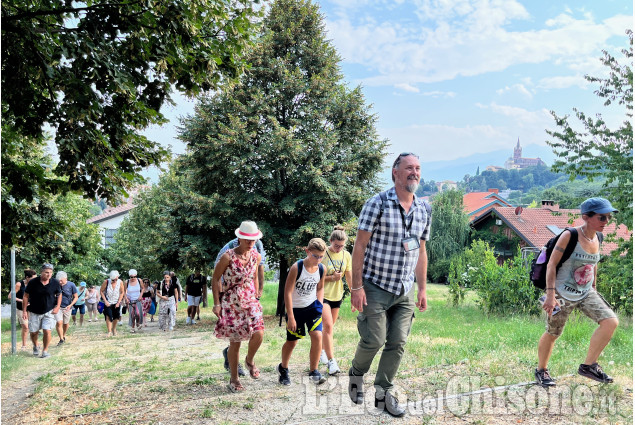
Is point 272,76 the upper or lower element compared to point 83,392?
upper

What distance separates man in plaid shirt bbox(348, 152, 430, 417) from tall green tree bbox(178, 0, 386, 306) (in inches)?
479

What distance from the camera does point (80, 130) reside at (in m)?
6.12

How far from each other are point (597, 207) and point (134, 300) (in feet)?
45.9

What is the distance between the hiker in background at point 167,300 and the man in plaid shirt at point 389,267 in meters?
11.4

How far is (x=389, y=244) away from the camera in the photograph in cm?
474

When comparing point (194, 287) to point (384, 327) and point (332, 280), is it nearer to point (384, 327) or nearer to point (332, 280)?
point (332, 280)

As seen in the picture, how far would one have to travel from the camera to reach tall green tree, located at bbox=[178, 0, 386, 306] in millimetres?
17203

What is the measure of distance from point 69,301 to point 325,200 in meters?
8.30

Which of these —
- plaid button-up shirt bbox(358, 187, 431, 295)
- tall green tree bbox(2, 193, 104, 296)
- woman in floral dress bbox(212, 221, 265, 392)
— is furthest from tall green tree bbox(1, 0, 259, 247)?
tall green tree bbox(2, 193, 104, 296)

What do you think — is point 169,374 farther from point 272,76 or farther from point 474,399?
point 272,76

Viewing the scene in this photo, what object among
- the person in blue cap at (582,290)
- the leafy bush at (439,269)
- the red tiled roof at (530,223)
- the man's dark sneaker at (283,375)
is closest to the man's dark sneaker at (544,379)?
the person in blue cap at (582,290)

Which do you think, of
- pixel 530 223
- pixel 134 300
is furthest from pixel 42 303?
pixel 530 223

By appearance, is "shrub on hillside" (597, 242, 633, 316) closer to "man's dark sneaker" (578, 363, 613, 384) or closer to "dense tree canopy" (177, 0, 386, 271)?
"dense tree canopy" (177, 0, 386, 271)

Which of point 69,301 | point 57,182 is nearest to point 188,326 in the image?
point 69,301
